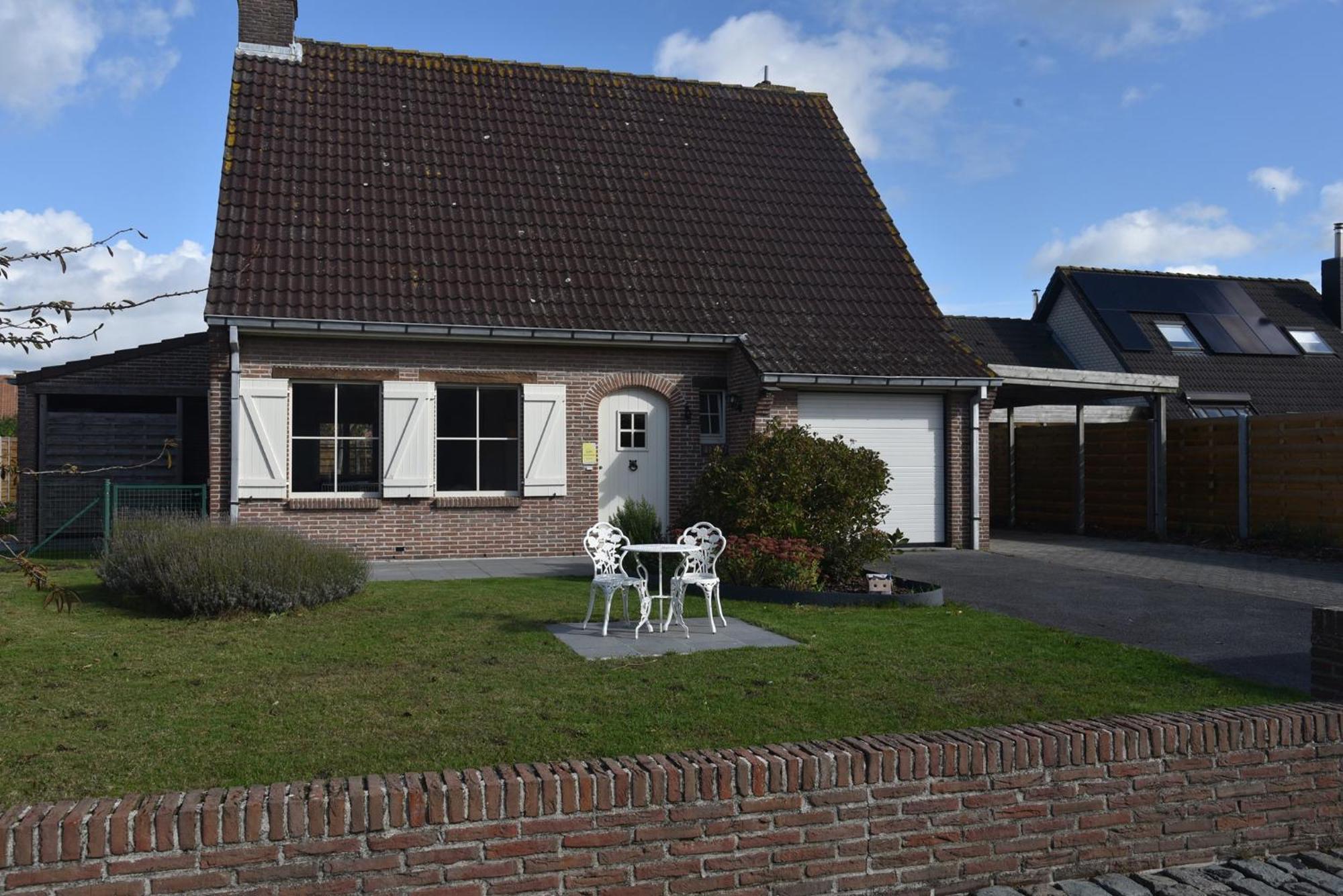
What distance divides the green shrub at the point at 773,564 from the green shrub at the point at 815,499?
0.39 metres

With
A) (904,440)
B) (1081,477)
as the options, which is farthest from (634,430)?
(1081,477)

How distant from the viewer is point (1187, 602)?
37.4 feet

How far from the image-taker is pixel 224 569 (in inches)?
380

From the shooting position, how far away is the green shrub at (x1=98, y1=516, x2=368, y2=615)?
9.60m

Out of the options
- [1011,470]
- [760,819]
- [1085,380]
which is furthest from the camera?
[1011,470]

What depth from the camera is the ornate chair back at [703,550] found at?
31.5 feet

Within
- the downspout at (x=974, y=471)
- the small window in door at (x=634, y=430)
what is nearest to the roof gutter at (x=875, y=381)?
the downspout at (x=974, y=471)

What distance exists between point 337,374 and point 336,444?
104 centimetres

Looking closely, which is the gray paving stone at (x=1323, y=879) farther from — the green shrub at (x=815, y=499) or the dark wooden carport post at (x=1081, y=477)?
the dark wooden carport post at (x=1081, y=477)

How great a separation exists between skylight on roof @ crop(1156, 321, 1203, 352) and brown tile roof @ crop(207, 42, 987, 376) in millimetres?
10434

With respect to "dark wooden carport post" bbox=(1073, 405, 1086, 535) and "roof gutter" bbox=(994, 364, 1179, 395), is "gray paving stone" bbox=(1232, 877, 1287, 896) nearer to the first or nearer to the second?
"roof gutter" bbox=(994, 364, 1179, 395)

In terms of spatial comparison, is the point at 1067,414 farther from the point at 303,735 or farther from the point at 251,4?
the point at 303,735

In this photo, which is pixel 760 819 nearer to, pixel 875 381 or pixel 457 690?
pixel 457 690

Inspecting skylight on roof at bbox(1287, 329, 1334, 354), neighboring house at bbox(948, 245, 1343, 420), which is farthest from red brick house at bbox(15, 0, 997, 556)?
skylight on roof at bbox(1287, 329, 1334, 354)
